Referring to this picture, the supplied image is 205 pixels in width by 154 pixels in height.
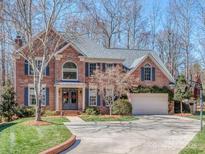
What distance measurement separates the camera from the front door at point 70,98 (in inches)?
1310

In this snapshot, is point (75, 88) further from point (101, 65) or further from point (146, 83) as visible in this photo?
point (146, 83)

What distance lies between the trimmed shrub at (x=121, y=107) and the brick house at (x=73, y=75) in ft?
7.98

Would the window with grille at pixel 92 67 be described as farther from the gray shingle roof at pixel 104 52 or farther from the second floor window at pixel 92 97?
the second floor window at pixel 92 97

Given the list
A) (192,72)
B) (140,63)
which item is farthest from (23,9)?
(192,72)

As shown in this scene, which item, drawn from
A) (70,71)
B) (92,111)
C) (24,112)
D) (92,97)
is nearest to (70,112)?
(92,111)

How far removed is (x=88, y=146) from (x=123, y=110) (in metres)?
16.9

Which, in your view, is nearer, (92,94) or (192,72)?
(92,94)

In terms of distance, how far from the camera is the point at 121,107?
103ft

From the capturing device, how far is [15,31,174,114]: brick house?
106 feet

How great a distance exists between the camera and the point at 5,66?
48.6 metres

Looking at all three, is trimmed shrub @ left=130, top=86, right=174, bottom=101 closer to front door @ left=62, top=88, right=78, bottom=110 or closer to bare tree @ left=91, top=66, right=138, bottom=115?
bare tree @ left=91, top=66, right=138, bottom=115

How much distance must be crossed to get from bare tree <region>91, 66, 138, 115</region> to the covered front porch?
181cm

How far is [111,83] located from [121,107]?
2.51 m

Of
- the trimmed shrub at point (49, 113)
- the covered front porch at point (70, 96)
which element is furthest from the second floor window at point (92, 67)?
the trimmed shrub at point (49, 113)
